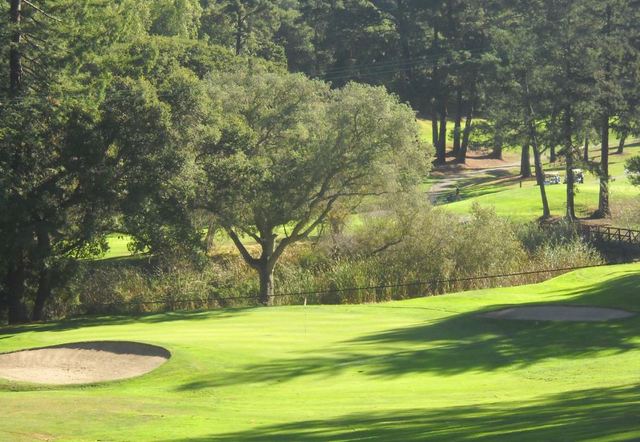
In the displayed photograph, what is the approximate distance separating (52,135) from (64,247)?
4.59 m

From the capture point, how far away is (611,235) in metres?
53.3

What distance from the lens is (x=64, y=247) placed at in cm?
3491

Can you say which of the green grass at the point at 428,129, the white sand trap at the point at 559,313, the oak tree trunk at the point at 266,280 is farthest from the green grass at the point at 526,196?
the white sand trap at the point at 559,313

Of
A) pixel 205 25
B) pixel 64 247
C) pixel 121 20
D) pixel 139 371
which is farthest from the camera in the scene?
pixel 205 25

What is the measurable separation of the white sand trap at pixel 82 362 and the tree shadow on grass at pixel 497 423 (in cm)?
716

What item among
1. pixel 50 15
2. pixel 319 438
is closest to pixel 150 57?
pixel 50 15

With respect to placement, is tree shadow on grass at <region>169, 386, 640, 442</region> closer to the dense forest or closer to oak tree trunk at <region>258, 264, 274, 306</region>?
the dense forest

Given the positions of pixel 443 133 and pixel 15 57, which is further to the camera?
pixel 443 133

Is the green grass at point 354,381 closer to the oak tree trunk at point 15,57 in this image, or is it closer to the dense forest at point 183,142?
the dense forest at point 183,142

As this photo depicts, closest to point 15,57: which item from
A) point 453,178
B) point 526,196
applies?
point 526,196

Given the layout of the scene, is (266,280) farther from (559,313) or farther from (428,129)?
(428,129)

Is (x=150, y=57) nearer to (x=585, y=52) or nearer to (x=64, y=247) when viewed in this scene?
(x=64, y=247)

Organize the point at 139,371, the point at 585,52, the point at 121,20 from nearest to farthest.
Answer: the point at 139,371 < the point at 121,20 < the point at 585,52

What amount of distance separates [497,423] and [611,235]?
1673 inches
